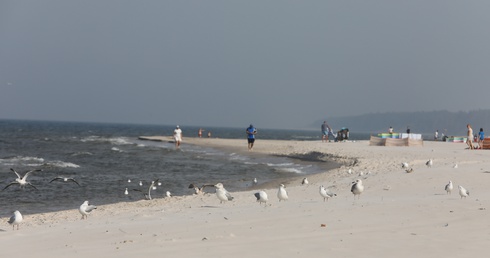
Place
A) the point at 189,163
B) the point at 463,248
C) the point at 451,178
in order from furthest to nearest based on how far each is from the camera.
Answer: the point at 189,163 → the point at 451,178 → the point at 463,248

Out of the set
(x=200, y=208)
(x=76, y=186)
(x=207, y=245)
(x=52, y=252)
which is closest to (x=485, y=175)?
(x=200, y=208)

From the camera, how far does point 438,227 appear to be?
31.9ft

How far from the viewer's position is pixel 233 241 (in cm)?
916

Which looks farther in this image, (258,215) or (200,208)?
(200,208)

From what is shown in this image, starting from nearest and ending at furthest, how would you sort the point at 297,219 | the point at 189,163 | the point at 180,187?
the point at 297,219 < the point at 180,187 < the point at 189,163

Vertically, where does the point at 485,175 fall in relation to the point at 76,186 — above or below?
above

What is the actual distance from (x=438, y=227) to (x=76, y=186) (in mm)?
19439

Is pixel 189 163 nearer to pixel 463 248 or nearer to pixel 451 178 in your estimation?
pixel 451 178

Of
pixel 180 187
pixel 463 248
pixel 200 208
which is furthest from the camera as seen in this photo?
pixel 180 187

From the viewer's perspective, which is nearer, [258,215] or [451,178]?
[258,215]

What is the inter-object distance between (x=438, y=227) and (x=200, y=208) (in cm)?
636

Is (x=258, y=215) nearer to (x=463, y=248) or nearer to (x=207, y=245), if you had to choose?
(x=207, y=245)

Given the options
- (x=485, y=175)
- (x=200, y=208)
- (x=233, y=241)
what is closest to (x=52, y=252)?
(x=233, y=241)

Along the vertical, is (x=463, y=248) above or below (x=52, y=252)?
above
